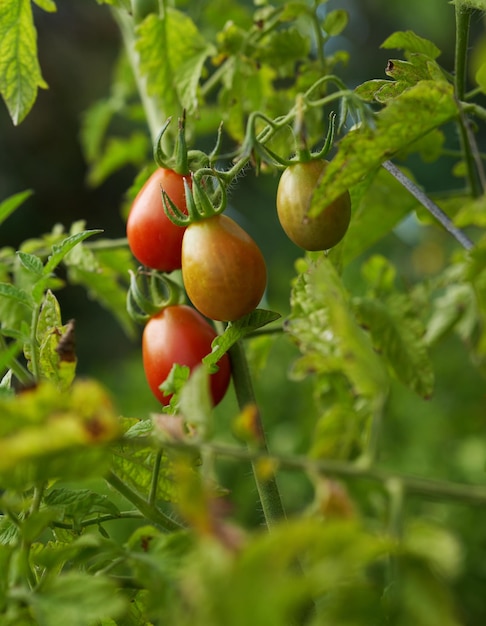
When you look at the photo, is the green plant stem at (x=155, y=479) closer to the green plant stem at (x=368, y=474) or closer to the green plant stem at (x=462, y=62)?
the green plant stem at (x=368, y=474)

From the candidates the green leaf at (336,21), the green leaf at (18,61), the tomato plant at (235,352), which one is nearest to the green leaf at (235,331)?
A: the tomato plant at (235,352)

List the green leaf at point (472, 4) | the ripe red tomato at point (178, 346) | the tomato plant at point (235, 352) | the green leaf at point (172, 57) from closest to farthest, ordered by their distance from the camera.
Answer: the tomato plant at point (235, 352), the green leaf at point (472, 4), the ripe red tomato at point (178, 346), the green leaf at point (172, 57)

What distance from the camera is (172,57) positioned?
2.75 feet

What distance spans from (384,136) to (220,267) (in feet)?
0.51

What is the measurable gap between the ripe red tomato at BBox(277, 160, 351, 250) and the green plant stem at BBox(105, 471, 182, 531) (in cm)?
21

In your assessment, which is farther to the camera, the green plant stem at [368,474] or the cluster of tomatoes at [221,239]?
the cluster of tomatoes at [221,239]

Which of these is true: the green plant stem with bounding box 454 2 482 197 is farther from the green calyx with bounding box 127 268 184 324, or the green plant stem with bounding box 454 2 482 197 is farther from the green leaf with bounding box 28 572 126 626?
the green leaf with bounding box 28 572 126 626

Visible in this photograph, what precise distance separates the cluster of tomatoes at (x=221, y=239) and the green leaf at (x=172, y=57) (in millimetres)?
221

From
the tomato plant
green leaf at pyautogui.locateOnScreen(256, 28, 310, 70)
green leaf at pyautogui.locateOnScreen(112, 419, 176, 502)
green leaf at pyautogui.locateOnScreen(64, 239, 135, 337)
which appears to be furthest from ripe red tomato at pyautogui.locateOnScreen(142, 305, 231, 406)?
green leaf at pyautogui.locateOnScreen(256, 28, 310, 70)

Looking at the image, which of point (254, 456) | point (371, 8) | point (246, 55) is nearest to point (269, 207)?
point (371, 8)

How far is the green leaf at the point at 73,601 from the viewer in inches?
14.2

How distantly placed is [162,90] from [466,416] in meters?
1.29

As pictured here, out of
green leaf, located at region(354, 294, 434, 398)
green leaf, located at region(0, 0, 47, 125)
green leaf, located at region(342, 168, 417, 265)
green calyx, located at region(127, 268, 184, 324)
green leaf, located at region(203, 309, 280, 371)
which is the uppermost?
green leaf, located at region(0, 0, 47, 125)

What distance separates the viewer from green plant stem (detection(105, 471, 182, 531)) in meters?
0.49
